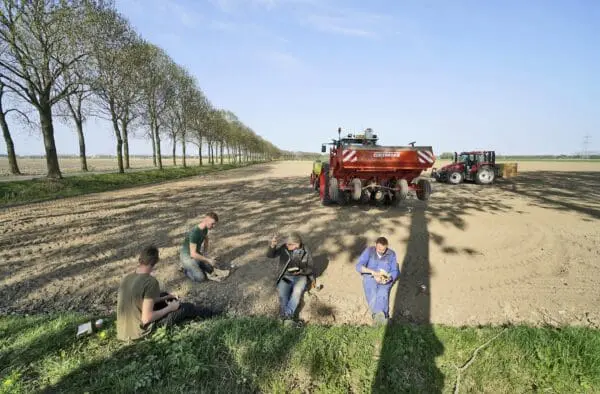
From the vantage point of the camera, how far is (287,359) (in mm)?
3207

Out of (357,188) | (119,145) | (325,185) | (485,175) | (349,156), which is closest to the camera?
(349,156)

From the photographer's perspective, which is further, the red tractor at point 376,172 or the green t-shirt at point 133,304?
the red tractor at point 376,172

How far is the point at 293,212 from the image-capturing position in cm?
1024

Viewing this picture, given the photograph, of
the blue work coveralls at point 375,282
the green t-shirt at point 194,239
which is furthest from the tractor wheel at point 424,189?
the green t-shirt at point 194,239

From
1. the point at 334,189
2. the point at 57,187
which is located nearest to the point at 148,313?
the point at 334,189

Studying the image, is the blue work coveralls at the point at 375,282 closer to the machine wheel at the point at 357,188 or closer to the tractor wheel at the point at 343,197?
the machine wheel at the point at 357,188

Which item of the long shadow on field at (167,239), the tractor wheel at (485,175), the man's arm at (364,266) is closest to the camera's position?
the man's arm at (364,266)

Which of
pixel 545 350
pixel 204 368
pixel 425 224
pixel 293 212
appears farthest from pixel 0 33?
pixel 545 350

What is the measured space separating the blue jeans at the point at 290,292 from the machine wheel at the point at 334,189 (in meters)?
5.53

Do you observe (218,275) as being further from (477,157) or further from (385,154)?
(477,157)

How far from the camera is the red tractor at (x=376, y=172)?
9242mm

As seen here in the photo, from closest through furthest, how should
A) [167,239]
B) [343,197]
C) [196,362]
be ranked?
1. [196,362]
2. [167,239]
3. [343,197]

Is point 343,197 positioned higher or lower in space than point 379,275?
higher

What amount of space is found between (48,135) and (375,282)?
677 inches
